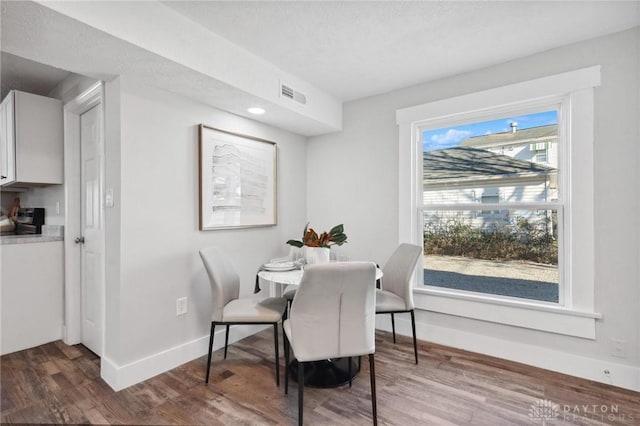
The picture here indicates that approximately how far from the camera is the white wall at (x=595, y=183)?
6.98 feet

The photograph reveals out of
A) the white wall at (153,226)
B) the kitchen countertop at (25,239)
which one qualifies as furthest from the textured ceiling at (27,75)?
the kitchen countertop at (25,239)

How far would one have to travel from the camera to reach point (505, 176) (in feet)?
8.79

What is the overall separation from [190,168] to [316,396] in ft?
6.33

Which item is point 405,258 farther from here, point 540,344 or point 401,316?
point 540,344

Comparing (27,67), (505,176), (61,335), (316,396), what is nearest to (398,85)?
(505,176)

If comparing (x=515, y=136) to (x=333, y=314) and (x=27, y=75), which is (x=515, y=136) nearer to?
(x=333, y=314)

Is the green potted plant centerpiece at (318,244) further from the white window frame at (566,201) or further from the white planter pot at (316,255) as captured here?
the white window frame at (566,201)

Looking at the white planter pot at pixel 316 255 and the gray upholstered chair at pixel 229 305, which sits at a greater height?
the white planter pot at pixel 316 255

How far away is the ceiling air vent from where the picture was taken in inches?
107

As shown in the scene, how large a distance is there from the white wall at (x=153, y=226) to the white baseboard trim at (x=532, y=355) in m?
1.97

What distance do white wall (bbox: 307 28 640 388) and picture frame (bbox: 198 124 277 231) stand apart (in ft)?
2.96

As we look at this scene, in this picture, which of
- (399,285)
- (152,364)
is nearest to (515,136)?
(399,285)

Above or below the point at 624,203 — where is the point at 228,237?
below

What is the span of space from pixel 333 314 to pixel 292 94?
1.96 m
